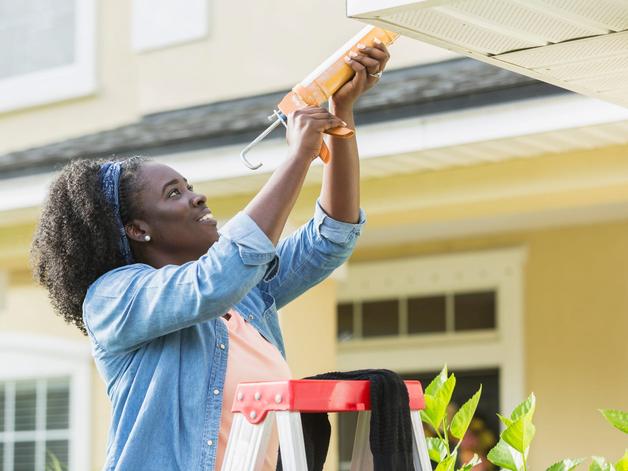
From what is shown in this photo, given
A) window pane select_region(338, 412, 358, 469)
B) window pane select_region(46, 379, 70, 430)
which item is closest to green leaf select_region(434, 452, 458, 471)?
window pane select_region(46, 379, 70, 430)

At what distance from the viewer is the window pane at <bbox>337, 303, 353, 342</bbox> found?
921cm

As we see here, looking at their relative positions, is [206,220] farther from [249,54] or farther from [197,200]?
[249,54]

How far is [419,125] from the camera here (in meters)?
5.65

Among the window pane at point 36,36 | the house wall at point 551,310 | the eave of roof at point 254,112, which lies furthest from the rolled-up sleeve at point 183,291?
the window pane at point 36,36

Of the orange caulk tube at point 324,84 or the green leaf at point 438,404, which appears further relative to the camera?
the green leaf at point 438,404

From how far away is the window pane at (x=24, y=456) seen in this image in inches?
348

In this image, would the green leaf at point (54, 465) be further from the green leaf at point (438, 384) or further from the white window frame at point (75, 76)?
the white window frame at point (75, 76)

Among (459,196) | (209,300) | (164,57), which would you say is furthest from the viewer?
(164,57)

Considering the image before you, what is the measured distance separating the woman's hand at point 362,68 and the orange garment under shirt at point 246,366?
56cm

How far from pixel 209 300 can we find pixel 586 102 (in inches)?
121

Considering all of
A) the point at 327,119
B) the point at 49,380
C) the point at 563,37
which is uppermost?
the point at 563,37

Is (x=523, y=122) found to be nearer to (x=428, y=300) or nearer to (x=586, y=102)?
(x=586, y=102)

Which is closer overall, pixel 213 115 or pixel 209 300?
pixel 209 300

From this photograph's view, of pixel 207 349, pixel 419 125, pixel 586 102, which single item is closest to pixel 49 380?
pixel 419 125
